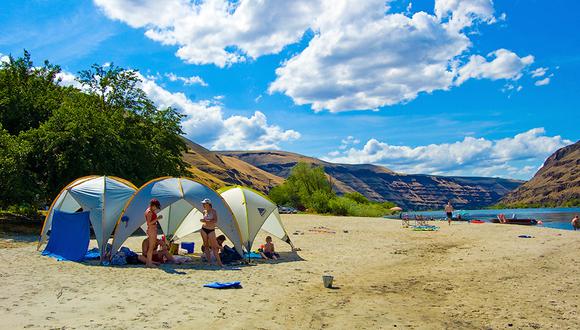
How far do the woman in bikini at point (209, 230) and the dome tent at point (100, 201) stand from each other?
3.02m

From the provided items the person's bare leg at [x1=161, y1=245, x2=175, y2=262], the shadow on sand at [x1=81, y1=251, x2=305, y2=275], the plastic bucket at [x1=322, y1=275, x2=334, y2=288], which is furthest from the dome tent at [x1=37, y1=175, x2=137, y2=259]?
the plastic bucket at [x1=322, y1=275, x2=334, y2=288]

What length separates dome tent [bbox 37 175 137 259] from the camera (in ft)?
46.9

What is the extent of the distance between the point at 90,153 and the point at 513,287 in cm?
2093

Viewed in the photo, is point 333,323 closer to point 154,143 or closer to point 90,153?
point 90,153

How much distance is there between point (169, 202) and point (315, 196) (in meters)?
50.5

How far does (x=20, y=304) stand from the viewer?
8039 mm

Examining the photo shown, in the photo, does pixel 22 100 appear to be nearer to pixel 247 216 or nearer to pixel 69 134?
pixel 69 134

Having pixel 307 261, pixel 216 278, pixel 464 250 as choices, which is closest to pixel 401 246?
pixel 464 250

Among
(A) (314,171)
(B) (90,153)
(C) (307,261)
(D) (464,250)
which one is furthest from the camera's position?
(A) (314,171)

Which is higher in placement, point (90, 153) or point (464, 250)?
point (90, 153)

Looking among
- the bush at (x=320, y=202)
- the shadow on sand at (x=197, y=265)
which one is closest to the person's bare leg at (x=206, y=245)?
the shadow on sand at (x=197, y=265)

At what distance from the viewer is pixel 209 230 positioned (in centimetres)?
1388

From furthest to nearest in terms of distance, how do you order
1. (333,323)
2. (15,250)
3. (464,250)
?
(464,250), (15,250), (333,323)

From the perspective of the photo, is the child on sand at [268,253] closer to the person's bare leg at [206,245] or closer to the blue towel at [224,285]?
the person's bare leg at [206,245]
